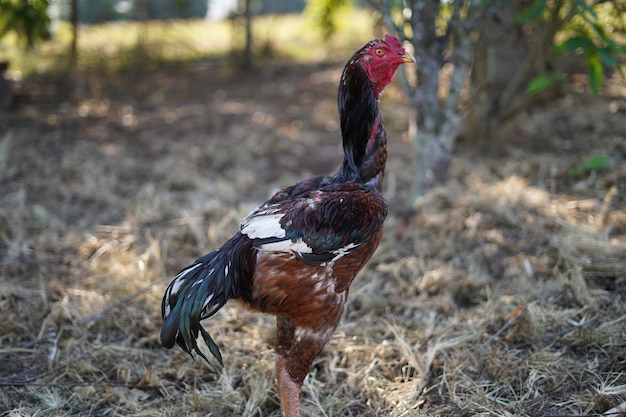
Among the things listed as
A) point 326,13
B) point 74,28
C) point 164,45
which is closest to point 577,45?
point 74,28

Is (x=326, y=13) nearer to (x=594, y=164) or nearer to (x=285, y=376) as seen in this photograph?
(x=594, y=164)

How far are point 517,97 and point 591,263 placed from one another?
284 cm

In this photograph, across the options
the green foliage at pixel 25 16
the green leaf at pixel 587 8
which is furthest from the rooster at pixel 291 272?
the green foliage at pixel 25 16

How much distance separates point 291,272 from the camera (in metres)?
2.50

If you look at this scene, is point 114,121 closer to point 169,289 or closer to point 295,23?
point 169,289

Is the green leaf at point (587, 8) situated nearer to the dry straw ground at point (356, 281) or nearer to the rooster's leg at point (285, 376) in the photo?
the dry straw ground at point (356, 281)

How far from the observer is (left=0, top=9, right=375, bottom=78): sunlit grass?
873 cm

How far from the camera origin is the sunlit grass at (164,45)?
28.6 feet

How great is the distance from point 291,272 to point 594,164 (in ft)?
12.3

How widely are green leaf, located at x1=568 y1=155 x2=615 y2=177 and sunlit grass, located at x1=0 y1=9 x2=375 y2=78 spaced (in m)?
3.66

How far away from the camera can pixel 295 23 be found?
14.2 metres

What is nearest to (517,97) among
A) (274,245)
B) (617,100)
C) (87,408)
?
(617,100)

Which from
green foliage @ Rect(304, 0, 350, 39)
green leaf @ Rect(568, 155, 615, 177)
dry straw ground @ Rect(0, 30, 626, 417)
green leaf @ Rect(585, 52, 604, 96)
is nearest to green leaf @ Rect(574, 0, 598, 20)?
green leaf @ Rect(585, 52, 604, 96)

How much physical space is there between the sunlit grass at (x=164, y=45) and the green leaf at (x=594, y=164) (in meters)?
3.66
